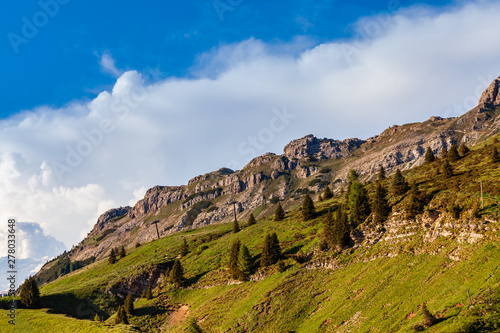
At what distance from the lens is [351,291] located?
41.6m

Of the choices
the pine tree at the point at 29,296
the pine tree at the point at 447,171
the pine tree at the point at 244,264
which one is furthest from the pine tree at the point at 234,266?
the pine tree at the point at 447,171

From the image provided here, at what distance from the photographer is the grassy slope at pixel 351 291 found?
29.5 meters

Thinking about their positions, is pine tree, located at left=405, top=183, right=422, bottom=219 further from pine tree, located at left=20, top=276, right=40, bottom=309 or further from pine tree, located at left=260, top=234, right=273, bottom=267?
pine tree, located at left=20, top=276, right=40, bottom=309

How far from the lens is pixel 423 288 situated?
3300 cm

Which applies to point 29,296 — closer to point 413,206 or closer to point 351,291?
point 351,291

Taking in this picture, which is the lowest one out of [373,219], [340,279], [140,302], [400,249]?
[140,302]

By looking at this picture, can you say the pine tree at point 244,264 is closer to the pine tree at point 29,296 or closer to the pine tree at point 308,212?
the pine tree at point 308,212

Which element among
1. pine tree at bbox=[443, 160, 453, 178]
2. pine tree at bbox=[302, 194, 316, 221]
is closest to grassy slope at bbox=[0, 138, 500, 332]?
pine tree at bbox=[443, 160, 453, 178]

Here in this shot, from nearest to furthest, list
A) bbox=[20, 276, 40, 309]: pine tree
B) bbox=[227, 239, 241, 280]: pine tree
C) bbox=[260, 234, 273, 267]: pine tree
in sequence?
bbox=[260, 234, 273, 267]: pine tree < bbox=[227, 239, 241, 280]: pine tree < bbox=[20, 276, 40, 309]: pine tree

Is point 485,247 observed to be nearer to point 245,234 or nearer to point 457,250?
point 457,250

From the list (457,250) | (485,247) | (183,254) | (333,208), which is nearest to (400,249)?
(457,250)

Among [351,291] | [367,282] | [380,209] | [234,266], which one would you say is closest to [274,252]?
[234,266]

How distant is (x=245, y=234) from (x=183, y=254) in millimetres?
24153

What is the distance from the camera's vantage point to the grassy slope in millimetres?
29484
